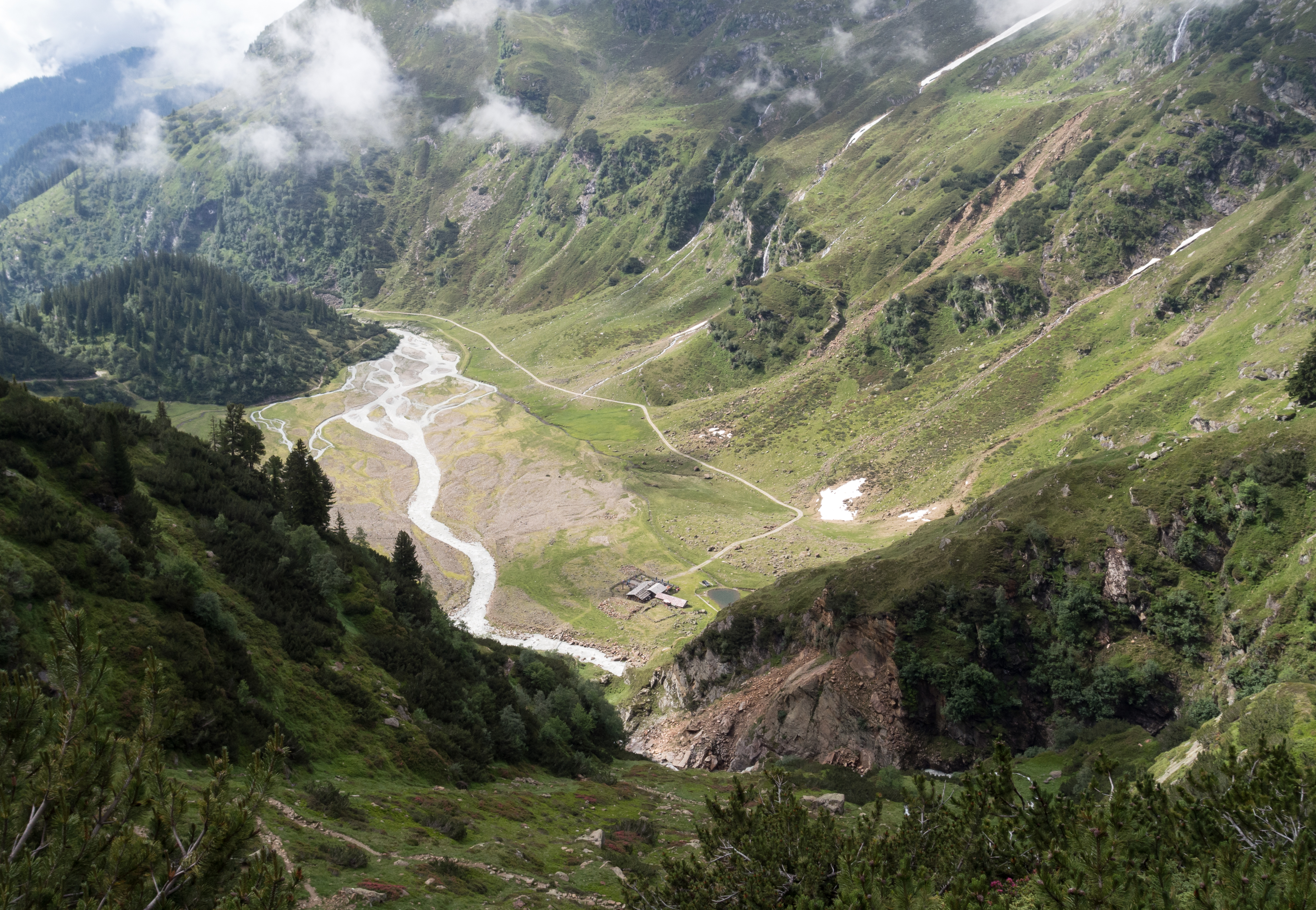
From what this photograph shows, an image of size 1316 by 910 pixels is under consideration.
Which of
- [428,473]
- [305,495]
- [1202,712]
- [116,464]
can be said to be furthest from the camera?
[428,473]

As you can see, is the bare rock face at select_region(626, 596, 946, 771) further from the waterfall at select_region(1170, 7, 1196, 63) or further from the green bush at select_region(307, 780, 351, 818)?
the waterfall at select_region(1170, 7, 1196, 63)

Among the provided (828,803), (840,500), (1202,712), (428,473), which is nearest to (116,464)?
(828,803)

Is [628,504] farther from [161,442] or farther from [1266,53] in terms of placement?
[1266,53]

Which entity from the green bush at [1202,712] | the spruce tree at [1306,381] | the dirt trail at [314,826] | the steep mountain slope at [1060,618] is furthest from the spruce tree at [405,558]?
the spruce tree at [1306,381]

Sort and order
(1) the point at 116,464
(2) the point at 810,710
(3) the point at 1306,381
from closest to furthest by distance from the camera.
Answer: (1) the point at 116,464
(2) the point at 810,710
(3) the point at 1306,381

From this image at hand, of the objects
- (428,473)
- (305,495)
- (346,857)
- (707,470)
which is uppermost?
(346,857)

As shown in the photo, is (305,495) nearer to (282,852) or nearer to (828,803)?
(282,852)

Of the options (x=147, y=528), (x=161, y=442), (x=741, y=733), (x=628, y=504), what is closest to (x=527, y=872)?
(x=147, y=528)
